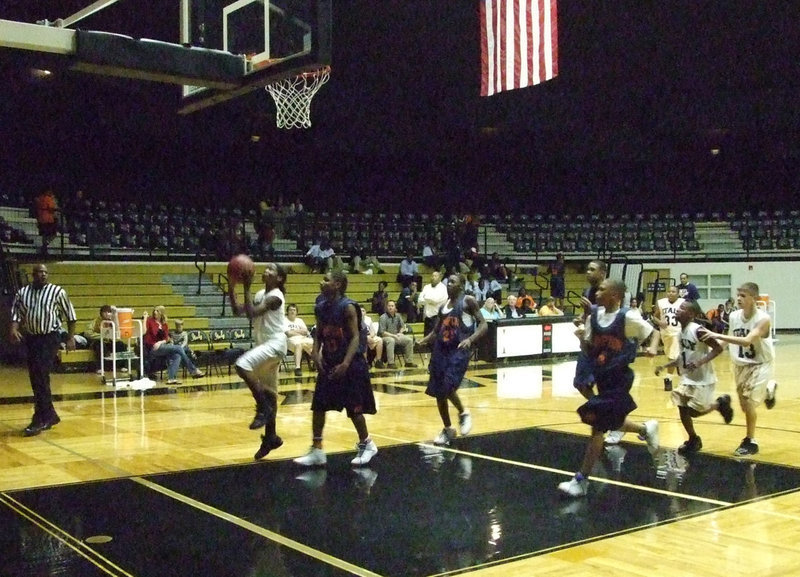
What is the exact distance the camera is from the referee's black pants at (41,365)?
9016mm

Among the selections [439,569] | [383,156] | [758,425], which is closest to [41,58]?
[439,569]

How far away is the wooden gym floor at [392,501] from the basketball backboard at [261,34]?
3.48 meters

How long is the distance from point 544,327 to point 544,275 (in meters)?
6.15

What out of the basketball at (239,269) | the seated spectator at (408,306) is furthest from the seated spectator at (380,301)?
the basketball at (239,269)

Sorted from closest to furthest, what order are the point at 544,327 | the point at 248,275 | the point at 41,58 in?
the point at 248,275, the point at 41,58, the point at 544,327

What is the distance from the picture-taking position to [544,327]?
1853cm

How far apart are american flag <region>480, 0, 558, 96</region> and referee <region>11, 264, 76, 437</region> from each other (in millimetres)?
8189

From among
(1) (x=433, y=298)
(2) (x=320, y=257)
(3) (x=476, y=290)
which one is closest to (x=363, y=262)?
(2) (x=320, y=257)

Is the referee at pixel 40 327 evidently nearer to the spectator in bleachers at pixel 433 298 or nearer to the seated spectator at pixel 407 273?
the spectator in bleachers at pixel 433 298

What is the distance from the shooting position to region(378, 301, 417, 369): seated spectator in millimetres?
16294

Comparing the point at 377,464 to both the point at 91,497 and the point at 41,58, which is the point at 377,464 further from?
the point at 41,58

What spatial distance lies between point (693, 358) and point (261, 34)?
507 centimetres

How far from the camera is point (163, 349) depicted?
14203 millimetres

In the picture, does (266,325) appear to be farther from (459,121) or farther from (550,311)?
(459,121)
